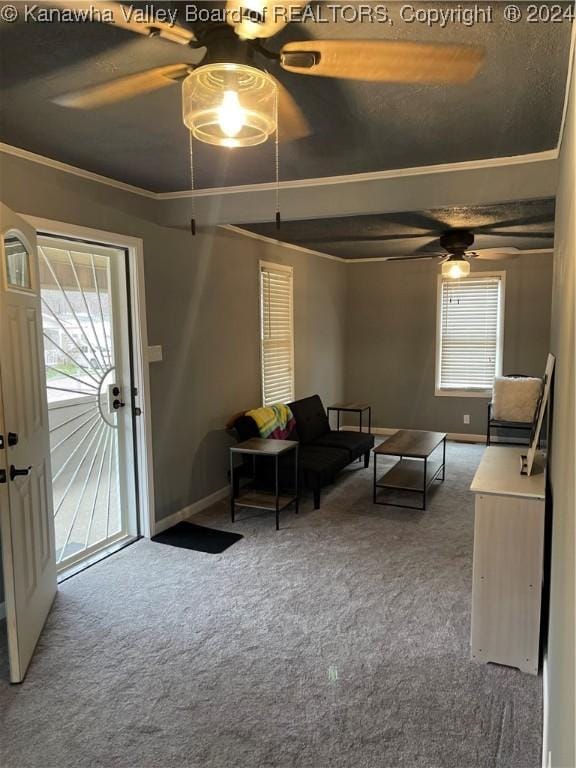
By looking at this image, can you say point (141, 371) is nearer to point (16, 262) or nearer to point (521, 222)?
point (16, 262)

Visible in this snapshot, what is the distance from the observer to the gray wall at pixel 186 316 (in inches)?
128

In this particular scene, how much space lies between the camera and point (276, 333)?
5.68 m

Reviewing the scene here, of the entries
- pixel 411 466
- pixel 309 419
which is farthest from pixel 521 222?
pixel 309 419

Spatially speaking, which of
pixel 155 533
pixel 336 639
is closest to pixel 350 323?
pixel 155 533

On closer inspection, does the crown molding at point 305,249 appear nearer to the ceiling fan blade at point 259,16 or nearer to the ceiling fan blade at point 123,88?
the ceiling fan blade at point 123,88

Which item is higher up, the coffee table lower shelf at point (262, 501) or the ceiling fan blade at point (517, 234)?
the ceiling fan blade at point (517, 234)

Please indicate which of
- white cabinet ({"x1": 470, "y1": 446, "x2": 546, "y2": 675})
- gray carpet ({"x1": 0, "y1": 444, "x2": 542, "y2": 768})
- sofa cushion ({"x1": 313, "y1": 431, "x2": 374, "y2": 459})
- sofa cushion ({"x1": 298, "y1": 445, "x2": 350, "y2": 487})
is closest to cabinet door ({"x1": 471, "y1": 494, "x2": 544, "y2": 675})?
white cabinet ({"x1": 470, "y1": 446, "x2": 546, "y2": 675})

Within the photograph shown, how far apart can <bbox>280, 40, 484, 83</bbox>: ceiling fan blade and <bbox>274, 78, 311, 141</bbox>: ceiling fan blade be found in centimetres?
23

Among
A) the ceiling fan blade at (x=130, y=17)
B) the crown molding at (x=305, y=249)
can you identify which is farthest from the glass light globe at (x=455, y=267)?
the ceiling fan blade at (x=130, y=17)

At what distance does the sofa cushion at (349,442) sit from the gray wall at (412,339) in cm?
184

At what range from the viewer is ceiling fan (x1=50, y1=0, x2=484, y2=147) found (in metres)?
1.53

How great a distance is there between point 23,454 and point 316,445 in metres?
3.16

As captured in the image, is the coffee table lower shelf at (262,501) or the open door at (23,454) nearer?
the open door at (23,454)

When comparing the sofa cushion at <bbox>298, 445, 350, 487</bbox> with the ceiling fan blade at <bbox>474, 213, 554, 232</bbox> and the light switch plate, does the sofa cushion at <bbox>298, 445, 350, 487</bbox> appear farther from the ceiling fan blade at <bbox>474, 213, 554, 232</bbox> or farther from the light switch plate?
the ceiling fan blade at <bbox>474, 213, 554, 232</bbox>
